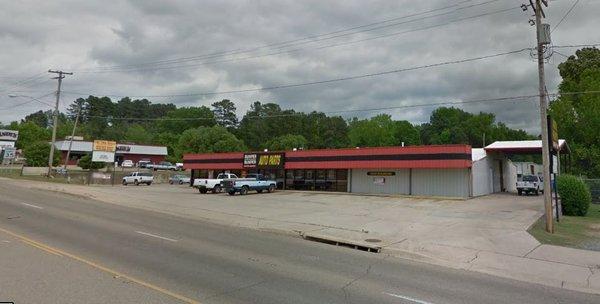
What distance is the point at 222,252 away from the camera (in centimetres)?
1233

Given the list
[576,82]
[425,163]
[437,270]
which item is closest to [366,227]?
[437,270]

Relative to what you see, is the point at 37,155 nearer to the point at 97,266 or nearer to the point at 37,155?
the point at 37,155

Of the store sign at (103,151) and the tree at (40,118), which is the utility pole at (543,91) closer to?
the store sign at (103,151)

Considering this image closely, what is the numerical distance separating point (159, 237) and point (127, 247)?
2.25 meters

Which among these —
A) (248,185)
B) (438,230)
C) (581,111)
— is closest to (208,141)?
Result: (248,185)

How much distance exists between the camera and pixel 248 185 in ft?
131

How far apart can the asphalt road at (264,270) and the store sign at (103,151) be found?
43.0 meters

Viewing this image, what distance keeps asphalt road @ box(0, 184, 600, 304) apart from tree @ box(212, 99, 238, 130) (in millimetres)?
138004

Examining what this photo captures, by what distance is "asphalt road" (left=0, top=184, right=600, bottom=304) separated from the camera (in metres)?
8.23

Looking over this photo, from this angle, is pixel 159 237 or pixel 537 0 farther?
pixel 537 0

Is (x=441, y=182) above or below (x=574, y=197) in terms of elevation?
above

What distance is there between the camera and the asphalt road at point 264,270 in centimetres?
823

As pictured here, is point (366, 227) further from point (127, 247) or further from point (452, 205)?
point (452, 205)

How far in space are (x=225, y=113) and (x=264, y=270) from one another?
148m
